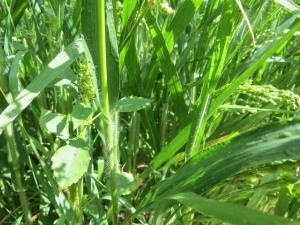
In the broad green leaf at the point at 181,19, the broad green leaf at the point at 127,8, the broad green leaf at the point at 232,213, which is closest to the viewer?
the broad green leaf at the point at 232,213

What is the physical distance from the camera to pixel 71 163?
25.4 inches

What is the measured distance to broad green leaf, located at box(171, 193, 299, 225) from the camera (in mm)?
533

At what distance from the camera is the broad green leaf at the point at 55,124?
2.30ft

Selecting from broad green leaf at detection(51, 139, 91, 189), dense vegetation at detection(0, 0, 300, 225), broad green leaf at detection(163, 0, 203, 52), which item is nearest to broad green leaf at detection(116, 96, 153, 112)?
dense vegetation at detection(0, 0, 300, 225)

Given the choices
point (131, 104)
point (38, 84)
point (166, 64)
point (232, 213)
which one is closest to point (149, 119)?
point (166, 64)

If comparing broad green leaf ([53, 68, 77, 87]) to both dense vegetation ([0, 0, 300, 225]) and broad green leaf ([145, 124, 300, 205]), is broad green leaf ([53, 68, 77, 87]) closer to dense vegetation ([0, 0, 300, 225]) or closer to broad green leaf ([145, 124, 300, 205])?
dense vegetation ([0, 0, 300, 225])

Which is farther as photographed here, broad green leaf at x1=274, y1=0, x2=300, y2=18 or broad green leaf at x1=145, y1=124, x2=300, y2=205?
broad green leaf at x1=274, y1=0, x2=300, y2=18

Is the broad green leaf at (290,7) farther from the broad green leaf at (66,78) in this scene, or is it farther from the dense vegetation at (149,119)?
the broad green leaf at (66,78)

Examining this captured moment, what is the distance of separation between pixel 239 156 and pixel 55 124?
0.29 metres

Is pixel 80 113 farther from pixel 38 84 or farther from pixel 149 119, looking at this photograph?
pixel 149 119

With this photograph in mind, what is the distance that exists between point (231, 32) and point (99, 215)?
1.44 ft

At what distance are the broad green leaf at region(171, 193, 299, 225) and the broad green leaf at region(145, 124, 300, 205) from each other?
5 cm

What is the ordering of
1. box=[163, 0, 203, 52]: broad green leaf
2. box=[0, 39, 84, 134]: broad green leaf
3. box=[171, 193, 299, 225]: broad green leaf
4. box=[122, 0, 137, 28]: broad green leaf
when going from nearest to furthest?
box=[171, 193, 299, 225]: broad green leaf → box=[0, 39, 84, 134]: broad green leaf → box=[122, 0, 137, 28]: broad green leaf → box=[163, 0, 203, 52]: broad green leaf

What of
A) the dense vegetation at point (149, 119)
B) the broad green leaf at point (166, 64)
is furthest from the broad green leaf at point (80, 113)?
the broad green leaf at point (166, 64)
